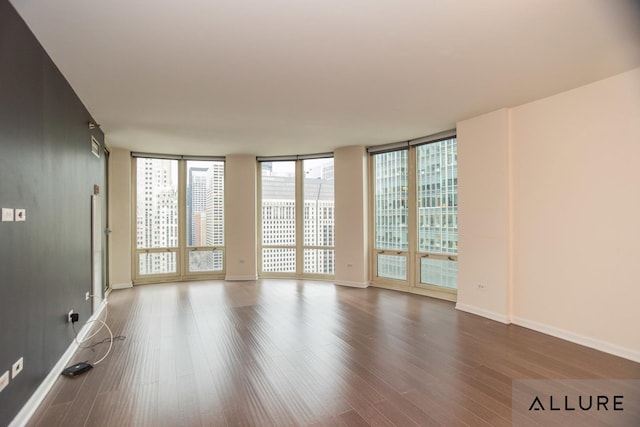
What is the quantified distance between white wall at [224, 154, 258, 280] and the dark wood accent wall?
138 inches

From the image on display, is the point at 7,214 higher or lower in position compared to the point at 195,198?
lower

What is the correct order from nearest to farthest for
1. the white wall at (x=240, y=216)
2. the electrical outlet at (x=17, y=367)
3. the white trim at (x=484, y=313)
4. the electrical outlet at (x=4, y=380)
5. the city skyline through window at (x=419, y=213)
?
the electrical outlet at (x=4, y=380) < the electrical outlet at (x=17, y=367) < the white trim at (x=484, y=313) < the city skyline through window at (x=419, y=213) < the white wall at (x=240, y=216)

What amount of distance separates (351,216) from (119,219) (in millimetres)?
4696

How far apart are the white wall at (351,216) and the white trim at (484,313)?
209 cm

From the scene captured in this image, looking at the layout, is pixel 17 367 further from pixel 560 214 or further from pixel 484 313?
pixel 560 214

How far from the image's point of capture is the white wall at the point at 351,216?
632 centimetres

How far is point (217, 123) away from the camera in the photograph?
15.3 feet

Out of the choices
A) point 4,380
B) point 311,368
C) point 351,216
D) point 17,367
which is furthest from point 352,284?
point 4,380

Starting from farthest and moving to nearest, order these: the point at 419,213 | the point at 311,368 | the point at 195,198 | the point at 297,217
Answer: the point at 297,217 < the point at 195,198 < the point at 419,213 < the point at 311,368

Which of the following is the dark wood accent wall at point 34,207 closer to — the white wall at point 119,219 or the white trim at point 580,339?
the white wall at point 119,219

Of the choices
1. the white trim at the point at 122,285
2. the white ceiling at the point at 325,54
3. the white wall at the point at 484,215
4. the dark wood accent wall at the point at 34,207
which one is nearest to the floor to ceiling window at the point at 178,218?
the white trim at the point at 122,285

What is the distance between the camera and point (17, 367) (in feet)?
A: 6.92

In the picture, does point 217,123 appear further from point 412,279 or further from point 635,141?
point 635,141

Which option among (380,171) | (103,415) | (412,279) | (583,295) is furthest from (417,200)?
(103,415)
